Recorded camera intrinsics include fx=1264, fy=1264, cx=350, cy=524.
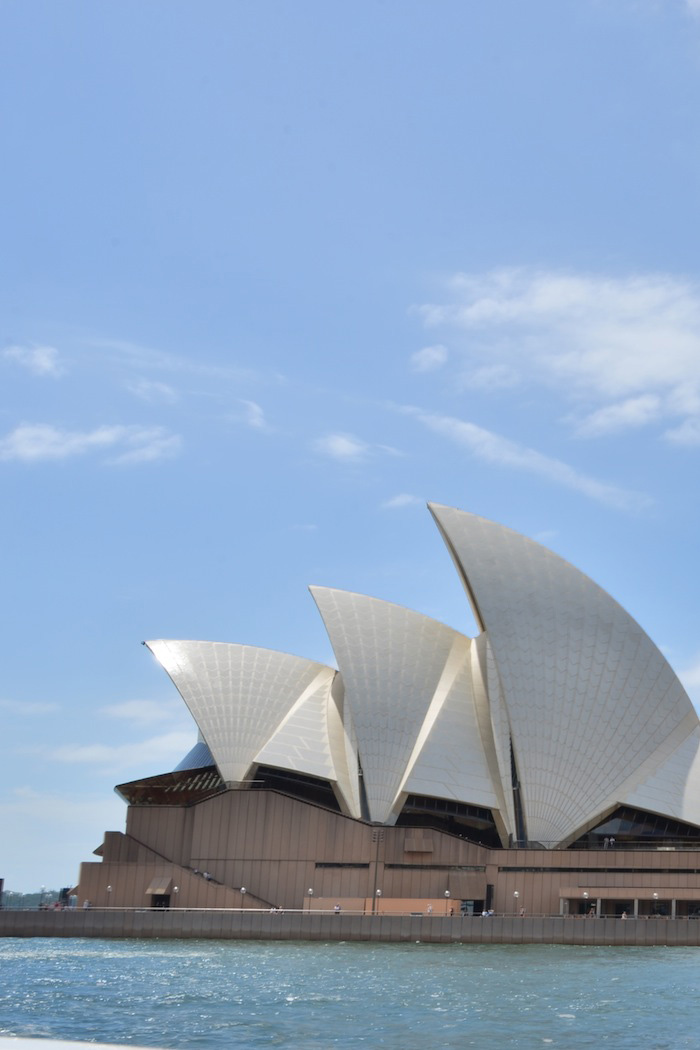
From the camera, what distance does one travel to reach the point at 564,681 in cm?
5122

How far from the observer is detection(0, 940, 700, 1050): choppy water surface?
2017 cm

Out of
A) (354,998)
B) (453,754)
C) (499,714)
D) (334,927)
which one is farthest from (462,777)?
(354,998)

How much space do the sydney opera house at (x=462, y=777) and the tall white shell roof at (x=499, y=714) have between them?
3.2 inches

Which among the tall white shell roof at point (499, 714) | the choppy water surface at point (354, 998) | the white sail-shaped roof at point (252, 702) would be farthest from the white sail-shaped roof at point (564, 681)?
the choppy water surface at point (354, 998)

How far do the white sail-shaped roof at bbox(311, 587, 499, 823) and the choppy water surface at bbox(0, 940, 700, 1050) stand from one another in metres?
11.3

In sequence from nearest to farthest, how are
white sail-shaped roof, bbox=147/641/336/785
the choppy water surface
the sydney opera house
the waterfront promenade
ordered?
1. the choppy water surface
2. the waterfront promenade
3. the sydney opera house
4. white sail-shaped roof, bbox=147/641/336/785

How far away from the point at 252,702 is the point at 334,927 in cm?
1133

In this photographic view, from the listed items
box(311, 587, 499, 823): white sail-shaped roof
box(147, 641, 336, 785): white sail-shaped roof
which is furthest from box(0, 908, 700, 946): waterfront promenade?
box(147, 641, 336, 785): white sail-shaped roof

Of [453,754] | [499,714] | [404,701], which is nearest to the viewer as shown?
Answer: [453,754]

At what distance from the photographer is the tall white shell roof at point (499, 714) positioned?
165 ft

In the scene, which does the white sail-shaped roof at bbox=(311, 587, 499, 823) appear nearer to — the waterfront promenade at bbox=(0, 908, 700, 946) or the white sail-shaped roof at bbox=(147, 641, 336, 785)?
the white sail-shaped roof at bbox=(147, 641, 336, 785)

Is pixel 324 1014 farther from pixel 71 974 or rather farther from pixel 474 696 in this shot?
pixel 474 696

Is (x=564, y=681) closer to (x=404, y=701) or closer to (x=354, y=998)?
(x=404, y=701)

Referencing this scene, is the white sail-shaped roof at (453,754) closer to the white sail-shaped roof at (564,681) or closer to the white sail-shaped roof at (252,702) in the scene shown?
the white sail-shaped roof at (564,681)
